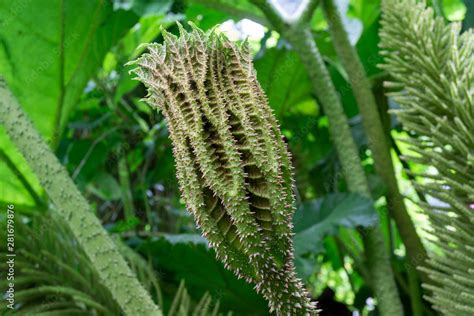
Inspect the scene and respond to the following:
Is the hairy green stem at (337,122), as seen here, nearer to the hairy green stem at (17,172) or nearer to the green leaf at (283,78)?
the green leaf at (283,78)

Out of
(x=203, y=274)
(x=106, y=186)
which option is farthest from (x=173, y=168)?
(x=106, y=186)

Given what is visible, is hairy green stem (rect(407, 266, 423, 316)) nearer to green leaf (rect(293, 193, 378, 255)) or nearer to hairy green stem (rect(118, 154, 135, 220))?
green leaf (rect(293, 193, 378, 255))

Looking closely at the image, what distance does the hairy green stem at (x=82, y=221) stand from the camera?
265 mm

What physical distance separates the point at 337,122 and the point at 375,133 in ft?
0.17

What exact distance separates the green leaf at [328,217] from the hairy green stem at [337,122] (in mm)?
14

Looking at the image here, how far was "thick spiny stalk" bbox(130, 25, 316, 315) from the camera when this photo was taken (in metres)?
0.20

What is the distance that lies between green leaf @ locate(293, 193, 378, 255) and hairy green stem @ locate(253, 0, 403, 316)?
0.05ft

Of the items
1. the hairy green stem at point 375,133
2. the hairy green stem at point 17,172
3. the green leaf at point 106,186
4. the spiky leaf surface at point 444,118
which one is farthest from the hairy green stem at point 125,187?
the spiky leaf surface at point 444,118

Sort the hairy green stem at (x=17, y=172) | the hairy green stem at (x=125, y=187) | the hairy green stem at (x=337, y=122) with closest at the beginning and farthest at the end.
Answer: the hairy green stem at (x=337, y=122), the hairy green stem at (x=17, y=172), the hairy green stem at (x=125, y=187)

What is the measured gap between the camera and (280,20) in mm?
Result: 420

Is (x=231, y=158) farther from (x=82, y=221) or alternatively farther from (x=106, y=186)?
(x=106, y=186)

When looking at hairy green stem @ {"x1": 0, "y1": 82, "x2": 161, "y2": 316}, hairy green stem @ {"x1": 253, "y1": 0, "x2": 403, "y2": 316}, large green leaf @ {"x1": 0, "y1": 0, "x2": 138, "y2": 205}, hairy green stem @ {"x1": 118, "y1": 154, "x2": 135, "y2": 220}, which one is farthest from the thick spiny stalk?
hairy green stem @ {"x1": 118, "y1": 154, "x2": 135, "y2": 220}

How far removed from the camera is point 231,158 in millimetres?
202

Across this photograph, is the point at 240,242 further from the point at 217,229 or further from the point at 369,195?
the point at 369,195
